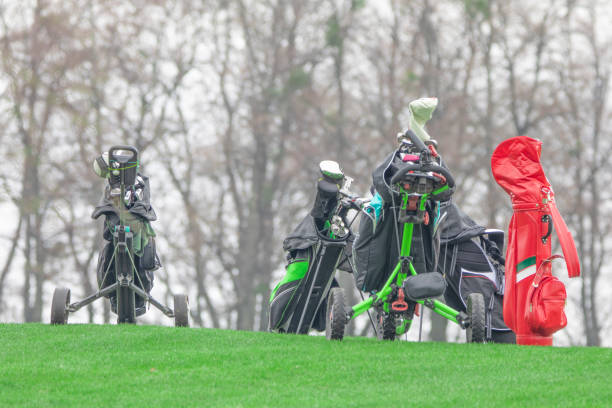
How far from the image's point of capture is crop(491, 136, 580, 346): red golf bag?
38.2ft

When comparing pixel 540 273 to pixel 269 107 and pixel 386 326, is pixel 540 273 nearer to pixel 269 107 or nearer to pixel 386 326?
pixel 386 326

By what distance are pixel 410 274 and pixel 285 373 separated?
222cm

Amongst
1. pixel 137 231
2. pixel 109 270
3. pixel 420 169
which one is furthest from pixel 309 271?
pixel 420 169

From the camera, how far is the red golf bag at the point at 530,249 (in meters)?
11.6

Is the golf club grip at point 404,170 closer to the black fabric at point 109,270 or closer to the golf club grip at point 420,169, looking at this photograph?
the golf club grip at point 420,169

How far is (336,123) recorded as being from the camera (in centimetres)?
3064

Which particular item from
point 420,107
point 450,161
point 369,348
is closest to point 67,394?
point 369,348

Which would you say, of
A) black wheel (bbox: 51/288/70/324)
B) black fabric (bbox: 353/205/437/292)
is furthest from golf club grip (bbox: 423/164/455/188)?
black wheel (bbox: 51/288/70/324)

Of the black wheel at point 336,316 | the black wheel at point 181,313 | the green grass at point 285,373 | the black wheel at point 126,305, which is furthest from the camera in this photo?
the black wheel at point 181,313

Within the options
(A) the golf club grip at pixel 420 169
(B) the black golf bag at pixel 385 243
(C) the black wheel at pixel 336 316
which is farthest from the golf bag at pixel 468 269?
(A) the golf club grip at pixel 420 169

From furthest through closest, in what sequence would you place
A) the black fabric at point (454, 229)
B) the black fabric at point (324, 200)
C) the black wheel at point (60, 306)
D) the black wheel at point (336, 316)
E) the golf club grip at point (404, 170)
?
the black wheel at point (60, 306)
the black fabric at point (454, 229)
the black fabric at point (324, 200)
the black wheel at point (336, 316)
the golf club grip at point (404, 170)

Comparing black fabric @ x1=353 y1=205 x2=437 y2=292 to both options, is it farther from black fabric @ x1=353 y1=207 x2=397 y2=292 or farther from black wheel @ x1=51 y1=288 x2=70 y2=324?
black wheel @ x1=51 y1=288 x2=70 y2=324

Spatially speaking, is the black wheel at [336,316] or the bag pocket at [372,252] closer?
the black wheel at [336,316]

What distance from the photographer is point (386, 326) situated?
11680 millimetres
